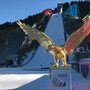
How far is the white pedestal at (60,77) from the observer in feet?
14.4

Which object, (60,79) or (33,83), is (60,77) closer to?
(60,79)

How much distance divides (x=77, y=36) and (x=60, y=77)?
4.11ft

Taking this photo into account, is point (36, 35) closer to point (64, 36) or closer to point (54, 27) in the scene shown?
point (64, 36)

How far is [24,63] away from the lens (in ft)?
62.7

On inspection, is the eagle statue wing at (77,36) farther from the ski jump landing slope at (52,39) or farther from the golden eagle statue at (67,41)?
the ski jump landing slope at (52,39)

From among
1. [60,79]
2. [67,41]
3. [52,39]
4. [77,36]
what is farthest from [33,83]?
[52,39]

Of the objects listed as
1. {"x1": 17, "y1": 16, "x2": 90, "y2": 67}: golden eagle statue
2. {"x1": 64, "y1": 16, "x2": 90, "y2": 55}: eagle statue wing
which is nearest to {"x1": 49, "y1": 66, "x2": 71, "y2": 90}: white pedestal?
{"x1": 17, "y1": 16, "x2": 90, "y2": 67}: golden eagle statue

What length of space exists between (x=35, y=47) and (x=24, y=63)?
3.01m

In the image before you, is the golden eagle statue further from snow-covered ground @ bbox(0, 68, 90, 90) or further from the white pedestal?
snow-covered ground @ bbox(0, 68, 90, 90)

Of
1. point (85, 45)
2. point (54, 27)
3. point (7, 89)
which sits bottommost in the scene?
point (7, 89)

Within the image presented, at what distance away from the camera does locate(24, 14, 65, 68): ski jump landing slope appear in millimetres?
17678

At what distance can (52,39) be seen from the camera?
21.4m

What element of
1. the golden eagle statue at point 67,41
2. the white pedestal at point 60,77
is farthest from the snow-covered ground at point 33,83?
the golden eagle statue at point 67,41

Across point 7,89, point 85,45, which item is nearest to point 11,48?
point 85,45
